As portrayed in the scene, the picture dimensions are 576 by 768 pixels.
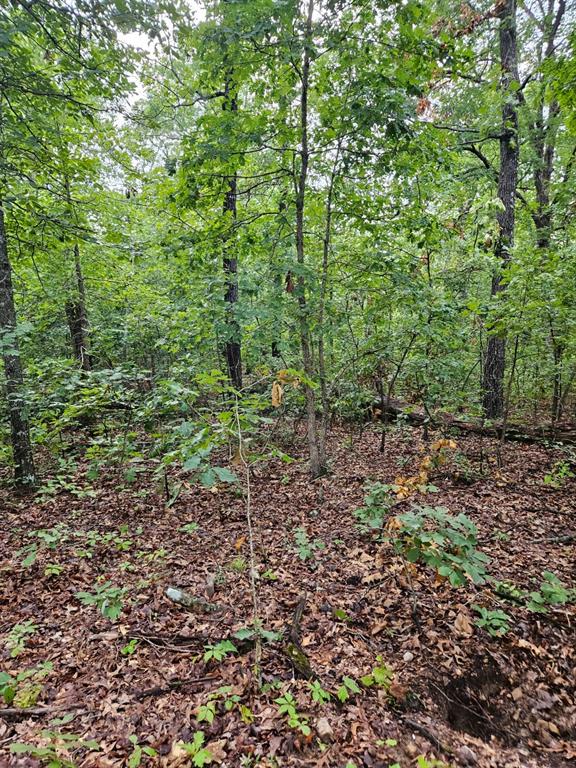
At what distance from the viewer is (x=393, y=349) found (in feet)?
23.1

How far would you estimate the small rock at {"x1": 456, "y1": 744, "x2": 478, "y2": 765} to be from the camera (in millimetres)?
2151

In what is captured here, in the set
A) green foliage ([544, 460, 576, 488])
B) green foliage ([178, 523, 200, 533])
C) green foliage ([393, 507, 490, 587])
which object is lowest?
green foliage ([178, 523, 200, 533])

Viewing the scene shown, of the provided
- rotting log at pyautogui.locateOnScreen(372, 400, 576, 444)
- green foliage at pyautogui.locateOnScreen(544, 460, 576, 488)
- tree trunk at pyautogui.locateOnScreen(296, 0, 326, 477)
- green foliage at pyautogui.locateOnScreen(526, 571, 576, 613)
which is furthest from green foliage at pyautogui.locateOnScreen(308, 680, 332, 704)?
rotting log at pyautogui.locateOnScreen(372, 400, 576, 444)

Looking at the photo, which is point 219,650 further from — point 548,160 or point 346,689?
point 548,160

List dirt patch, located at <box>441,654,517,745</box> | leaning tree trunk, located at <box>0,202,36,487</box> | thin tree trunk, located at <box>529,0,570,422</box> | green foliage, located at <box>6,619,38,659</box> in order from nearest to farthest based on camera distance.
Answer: dirt patch, located at <box>441,654,517,745</box>, green foliage, located at <box>6,619,38,659</box>, leaning tree trunk, located at <box>0,202,36,487</box>, thin tree trunk, located at <box>529,0,570,422</box>

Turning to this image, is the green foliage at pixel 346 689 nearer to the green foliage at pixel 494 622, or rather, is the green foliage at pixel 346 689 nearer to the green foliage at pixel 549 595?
the green foliage at pixel 494 622

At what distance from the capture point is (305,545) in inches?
176

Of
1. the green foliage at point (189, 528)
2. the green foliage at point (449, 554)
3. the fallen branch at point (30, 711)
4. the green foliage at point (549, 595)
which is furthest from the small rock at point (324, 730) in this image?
the green foliage at point (189, 528)

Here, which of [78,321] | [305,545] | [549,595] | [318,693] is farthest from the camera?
[78,321]

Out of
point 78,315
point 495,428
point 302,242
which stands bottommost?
point 495,428

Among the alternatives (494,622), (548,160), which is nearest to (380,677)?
(494,622)

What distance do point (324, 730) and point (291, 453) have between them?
17.0ft

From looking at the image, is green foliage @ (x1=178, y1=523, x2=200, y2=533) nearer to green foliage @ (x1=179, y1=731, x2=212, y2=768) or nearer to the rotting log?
green foliage @ (x1=179, y1=731, x2=212, y2=768)

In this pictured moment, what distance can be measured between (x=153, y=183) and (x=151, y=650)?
288 inches
